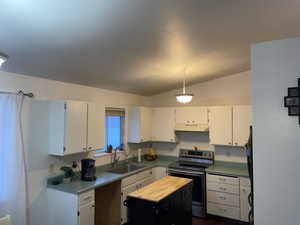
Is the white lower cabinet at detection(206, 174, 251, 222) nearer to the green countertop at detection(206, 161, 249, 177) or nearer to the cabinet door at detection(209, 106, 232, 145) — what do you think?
the green countertop at detection(206, 161, 249, 177)

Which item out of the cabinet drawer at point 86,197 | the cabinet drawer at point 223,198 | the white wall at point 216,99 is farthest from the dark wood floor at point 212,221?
the cabinet drawer at point 86,197

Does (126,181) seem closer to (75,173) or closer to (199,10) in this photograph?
(75,173)

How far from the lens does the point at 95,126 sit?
3.39 metres

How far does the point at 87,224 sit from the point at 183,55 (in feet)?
8.30

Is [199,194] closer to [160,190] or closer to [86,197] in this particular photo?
[160,190]

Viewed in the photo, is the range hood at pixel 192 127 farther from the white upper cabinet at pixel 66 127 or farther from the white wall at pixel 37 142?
the white wall at pixel 37 142

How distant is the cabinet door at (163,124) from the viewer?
15.4ft

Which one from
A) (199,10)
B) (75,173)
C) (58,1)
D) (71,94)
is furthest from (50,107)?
(199,10)

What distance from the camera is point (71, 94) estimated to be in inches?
134

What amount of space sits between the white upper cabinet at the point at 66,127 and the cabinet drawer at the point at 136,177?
94 cm

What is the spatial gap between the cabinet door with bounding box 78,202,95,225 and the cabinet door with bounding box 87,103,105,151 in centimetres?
81

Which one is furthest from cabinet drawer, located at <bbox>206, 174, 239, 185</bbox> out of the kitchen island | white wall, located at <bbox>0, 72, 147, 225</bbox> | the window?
white wall, located at <bbox>0, 72, 147, 225</bbox>

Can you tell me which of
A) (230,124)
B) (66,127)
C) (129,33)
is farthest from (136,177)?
(129,33)

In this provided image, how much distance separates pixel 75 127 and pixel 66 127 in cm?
15
